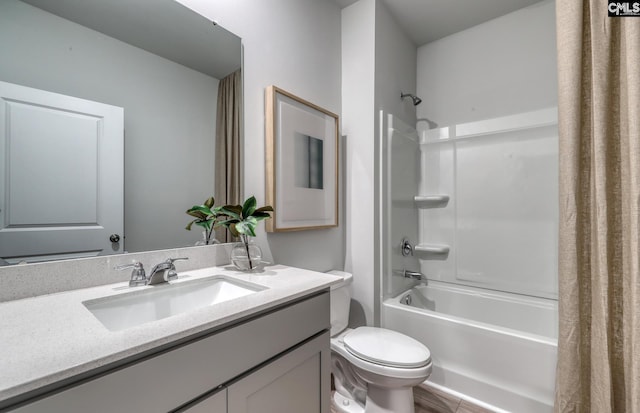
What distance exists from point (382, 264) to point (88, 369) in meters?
1.68

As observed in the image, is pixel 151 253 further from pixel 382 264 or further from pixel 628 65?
pixel 628 65

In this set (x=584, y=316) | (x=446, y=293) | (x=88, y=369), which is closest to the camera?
(x=88, y=369)

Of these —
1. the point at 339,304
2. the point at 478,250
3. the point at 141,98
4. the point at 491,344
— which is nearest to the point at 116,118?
the point at 141,98

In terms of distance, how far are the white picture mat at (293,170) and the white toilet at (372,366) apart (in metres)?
0.46

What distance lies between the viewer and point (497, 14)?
2.08m

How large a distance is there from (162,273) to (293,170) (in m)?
0.86

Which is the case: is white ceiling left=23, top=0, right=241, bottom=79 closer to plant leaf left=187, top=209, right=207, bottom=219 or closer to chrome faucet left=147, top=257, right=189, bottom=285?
plant leaf left=187, top=209, right=207, bottom=219

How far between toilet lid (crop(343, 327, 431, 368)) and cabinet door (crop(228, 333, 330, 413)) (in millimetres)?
349

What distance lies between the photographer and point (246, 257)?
3.90ft

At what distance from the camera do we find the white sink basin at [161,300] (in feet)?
2.64

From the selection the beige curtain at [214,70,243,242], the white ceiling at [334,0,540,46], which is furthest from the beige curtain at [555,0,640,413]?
the beige curtain at [214,70,243,242]

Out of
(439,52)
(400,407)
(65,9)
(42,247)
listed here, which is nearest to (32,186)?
(42,247)

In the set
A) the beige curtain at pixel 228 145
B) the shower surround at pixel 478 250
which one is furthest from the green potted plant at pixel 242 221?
the shower surround at pixel 478 250

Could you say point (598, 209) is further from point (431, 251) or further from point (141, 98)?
point (141, 98)
